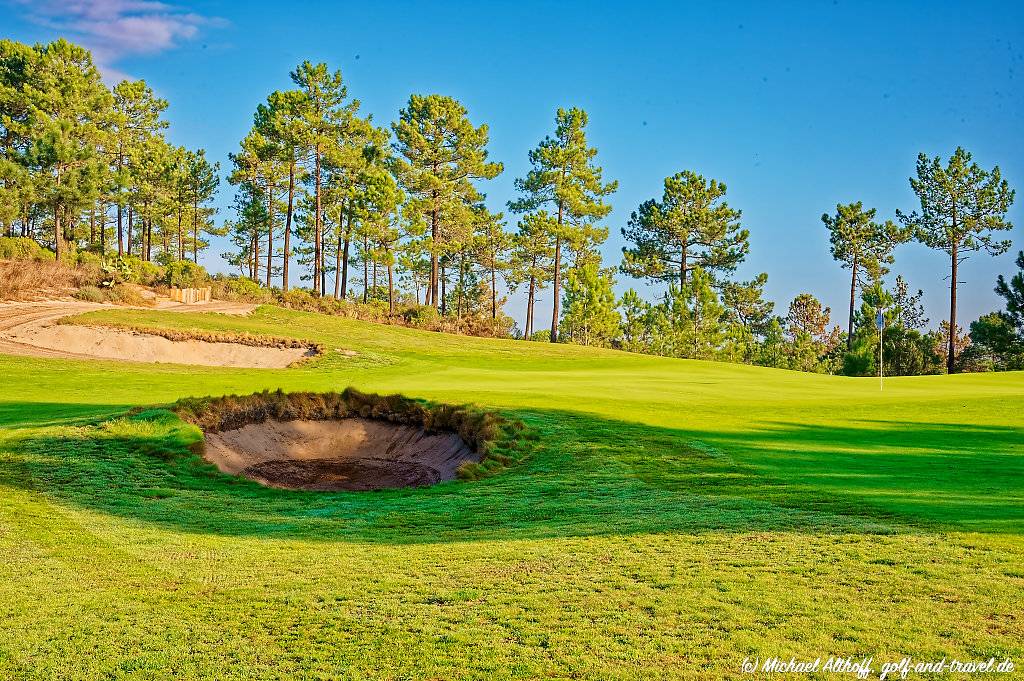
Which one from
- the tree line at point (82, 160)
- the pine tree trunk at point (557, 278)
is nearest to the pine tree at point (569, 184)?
the pine tree trunk at point (557, 278)

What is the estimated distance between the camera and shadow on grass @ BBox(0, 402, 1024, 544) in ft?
25.4

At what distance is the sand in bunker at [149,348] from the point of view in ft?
84.1

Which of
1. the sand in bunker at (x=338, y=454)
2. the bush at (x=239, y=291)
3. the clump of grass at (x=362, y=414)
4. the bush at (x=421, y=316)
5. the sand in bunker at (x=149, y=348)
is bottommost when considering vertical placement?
the sand in bunker at (x=338, y=454)

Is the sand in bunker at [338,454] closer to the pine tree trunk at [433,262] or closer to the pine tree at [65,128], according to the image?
the pine tree at [65,128]

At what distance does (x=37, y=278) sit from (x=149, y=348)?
10.3 meters

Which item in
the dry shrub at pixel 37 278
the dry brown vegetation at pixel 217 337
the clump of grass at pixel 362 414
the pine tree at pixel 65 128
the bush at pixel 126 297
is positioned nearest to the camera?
the clump of grass at pixel 362 414

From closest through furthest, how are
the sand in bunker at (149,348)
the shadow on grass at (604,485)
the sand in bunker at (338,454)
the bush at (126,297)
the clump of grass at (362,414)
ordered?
the shadow on grass at (604,485) → the sand in bunker at (338,454) → the clump of grass at (362,414) → the sand in bunker at (149,348) → the bush at (126,297)

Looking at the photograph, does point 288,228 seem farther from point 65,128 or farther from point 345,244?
point 65,128

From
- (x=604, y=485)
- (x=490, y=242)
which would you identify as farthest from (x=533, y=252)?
(x=604, y=485)

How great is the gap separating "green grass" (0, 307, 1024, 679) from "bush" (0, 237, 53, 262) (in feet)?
99.0

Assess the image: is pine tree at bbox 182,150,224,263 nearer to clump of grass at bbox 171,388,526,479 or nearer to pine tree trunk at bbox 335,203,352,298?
pine tree trunk at bbox 335,203,352,298

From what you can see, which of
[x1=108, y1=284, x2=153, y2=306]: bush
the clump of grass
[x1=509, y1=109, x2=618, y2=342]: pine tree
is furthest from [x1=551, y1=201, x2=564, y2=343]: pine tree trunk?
the clump of grass

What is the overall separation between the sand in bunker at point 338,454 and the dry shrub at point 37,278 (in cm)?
2195

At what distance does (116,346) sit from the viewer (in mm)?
26016
